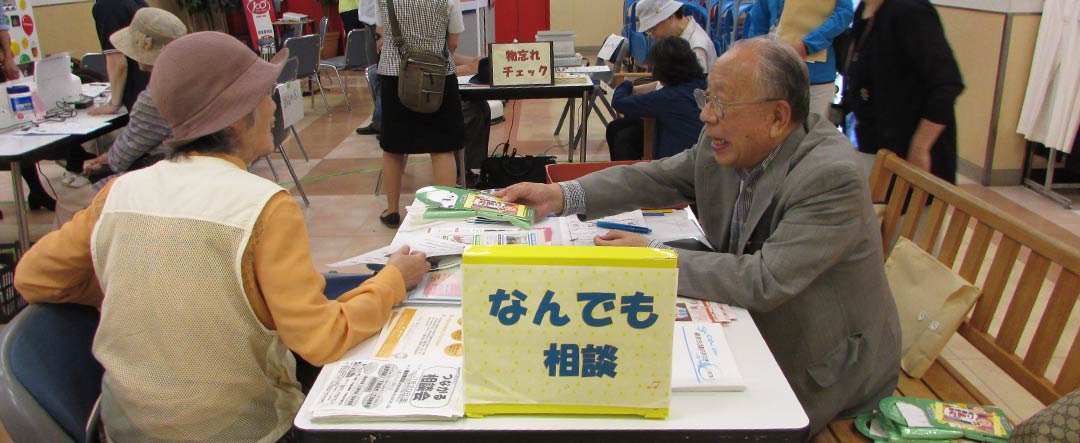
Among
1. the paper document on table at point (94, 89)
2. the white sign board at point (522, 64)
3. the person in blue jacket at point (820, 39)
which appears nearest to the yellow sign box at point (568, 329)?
the person in blue jacket at point (820, 39)

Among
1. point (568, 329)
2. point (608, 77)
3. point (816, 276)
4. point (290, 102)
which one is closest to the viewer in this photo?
point (568, 329)

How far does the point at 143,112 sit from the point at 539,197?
1.87 m

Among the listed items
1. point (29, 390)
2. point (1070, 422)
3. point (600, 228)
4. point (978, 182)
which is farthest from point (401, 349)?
point (978, 182)

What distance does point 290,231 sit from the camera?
47.4 inches

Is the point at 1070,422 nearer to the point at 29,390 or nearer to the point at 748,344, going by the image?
the point at 748,344

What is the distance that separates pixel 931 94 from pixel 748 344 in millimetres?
1518

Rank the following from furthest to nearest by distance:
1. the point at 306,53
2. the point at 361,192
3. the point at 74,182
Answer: the point at 306,53
the point at 74,182
the point at 361,192

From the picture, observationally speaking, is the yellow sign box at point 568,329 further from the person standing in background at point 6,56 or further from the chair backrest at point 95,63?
the person standing in background at point 6,56

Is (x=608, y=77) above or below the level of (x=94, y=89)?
below

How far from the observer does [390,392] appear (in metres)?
1.15

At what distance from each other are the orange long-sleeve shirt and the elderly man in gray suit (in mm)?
590

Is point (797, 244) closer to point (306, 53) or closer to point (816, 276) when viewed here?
point (816, 276)

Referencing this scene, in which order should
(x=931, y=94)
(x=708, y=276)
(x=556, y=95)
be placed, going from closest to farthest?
1. (x=708, y=276)
2. (x=931, y=94)
3. (x=556, y=95)

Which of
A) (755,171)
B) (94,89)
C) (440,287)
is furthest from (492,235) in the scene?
(94,89)
